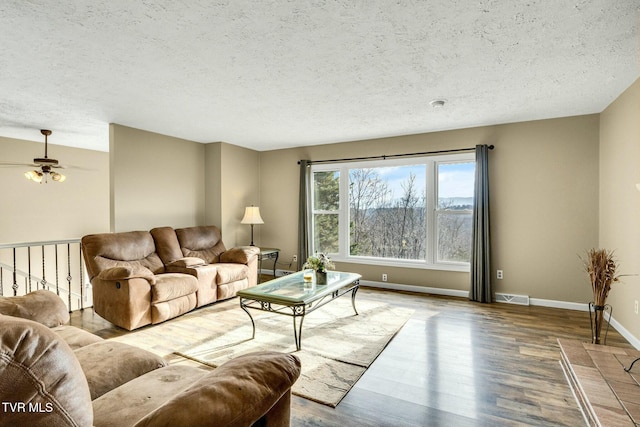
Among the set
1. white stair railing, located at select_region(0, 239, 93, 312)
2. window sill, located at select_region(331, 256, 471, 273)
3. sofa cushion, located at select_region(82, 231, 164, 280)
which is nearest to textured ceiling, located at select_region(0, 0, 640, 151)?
sofa cushion, located at select_region(82, 231, 164, 280)

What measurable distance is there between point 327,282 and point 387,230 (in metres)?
2.20

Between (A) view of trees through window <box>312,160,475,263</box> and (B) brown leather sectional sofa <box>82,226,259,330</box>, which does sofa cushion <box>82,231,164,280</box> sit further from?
(A) view of trees through window <box>312,160,475,263</box>

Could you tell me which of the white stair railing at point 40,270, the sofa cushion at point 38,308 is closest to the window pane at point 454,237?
the sofa cushion at point 38,308

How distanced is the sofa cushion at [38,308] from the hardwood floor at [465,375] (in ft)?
3.88

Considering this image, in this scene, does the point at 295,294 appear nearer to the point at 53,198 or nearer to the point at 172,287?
the point at 172,287

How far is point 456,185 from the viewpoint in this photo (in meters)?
4.90

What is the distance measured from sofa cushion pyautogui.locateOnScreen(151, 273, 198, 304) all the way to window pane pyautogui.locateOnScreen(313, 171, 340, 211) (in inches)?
107

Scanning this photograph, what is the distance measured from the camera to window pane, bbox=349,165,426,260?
5184 mm

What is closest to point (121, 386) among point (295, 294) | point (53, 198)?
point (295, 294)

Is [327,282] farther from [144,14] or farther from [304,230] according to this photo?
[144,14]

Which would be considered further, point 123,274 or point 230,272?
point 230,272

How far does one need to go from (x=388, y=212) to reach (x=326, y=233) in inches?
48.6

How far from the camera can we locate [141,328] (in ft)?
11.8

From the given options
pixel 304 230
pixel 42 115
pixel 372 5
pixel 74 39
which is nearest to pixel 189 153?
pixel 42 115
